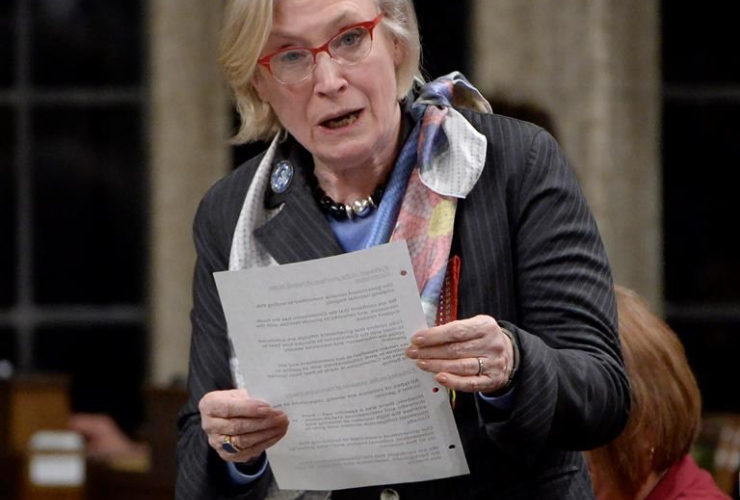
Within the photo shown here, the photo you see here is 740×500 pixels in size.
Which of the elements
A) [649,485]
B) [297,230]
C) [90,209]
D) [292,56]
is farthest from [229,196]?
[90,209]

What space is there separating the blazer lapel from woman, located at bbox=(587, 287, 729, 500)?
69 cm

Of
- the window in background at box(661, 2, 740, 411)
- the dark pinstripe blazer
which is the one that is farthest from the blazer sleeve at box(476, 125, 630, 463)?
the window in background at box(661, 2, 740, 411)

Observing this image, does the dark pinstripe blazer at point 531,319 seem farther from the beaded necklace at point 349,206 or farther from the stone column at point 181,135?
the stone column at point 181,135

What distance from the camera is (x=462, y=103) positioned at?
8.05 feet

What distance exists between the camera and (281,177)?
2441mm

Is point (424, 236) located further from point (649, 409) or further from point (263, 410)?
point (649, 409)

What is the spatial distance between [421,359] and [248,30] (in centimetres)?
62

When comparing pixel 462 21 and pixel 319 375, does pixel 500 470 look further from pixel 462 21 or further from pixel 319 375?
pixel 462 21

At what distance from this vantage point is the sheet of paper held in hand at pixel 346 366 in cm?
204

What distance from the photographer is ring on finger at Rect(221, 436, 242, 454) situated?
2.18 metres

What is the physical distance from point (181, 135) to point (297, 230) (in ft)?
13.9

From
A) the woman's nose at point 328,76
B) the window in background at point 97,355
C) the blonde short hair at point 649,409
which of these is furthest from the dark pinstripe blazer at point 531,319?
the window in background at point 97,355

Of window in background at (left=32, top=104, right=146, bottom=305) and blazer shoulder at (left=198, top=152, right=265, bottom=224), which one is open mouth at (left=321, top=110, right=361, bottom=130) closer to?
blazer shoulder at (left=198, top=152, right=265, bottom=224)

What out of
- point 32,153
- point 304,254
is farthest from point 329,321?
point 32,153
